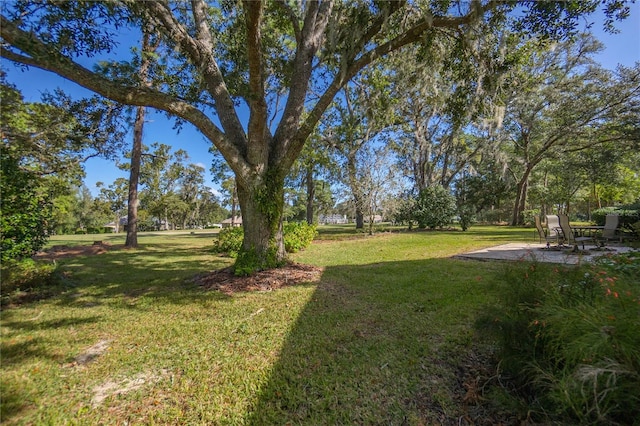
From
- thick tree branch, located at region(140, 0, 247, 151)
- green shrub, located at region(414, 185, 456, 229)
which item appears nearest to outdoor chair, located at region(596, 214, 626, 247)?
green shrub, located at region(414, 185, 456, 229)

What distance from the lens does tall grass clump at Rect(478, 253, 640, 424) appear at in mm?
1243

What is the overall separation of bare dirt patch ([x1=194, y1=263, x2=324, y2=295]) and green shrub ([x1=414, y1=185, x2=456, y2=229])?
44.6ft

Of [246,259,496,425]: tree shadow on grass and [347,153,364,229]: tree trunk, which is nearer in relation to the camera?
[246,259,496,425]: tree shadow on grass

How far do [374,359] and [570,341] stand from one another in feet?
5.08

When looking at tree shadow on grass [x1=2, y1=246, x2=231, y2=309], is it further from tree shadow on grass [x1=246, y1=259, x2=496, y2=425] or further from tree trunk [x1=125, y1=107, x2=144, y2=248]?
tree trunk [x1=125, y1=107, x2=144, y2=248]

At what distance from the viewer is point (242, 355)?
266cm

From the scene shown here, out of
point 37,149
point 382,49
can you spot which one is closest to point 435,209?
point 382,49

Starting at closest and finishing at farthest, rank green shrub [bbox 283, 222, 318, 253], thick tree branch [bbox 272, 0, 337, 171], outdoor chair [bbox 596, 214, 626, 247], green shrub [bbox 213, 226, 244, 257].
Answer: thick tree branch [bbox 272, 0, 337, 171] → outdoor chair [bbox 596, 214, 626, 247] → green shrub [bbox 283, 222, 318, 253] → green shrub [bbox 213, 226, 244, 257]

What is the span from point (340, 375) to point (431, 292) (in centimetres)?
282

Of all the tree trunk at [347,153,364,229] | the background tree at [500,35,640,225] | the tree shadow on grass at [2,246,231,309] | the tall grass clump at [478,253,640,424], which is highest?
the background tree at [500,35,640,225]

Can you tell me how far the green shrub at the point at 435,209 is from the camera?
57.7 feet

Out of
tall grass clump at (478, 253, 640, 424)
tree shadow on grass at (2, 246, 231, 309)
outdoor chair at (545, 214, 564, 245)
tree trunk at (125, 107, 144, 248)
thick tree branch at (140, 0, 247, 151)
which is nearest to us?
tall grass clump at (478, 253, 640, 424)

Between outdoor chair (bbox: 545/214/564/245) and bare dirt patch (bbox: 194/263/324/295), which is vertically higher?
outdoor chair (bbox: 545/214/564/245)

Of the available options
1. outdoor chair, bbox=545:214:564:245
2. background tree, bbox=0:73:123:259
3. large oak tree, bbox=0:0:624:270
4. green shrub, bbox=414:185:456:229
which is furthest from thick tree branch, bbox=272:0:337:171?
green shrub, bbox=414:185:456:229
